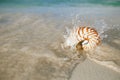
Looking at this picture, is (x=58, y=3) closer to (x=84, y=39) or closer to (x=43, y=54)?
(x=84, y=39)

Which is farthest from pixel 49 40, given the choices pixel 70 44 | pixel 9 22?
pixel 9 22

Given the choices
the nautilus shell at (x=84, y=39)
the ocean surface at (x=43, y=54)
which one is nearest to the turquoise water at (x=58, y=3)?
the ocean surface at (x=43, y=54)

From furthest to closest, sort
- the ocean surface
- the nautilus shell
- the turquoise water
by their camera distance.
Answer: the turquoise water, the nautilus shell, the ocean surface

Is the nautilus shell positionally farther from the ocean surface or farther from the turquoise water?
the turquoise water

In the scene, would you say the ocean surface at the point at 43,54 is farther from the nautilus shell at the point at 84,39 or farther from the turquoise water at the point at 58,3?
the turquoise water at the point at 58,3

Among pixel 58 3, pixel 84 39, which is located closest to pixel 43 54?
pixel 84 39

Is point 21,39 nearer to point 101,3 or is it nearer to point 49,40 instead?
point 49,40

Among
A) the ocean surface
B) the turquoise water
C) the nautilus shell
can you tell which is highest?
the nautilus shell

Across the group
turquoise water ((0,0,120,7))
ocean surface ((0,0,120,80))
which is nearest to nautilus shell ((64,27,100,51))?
ocean surface ((0,0,120,80))
